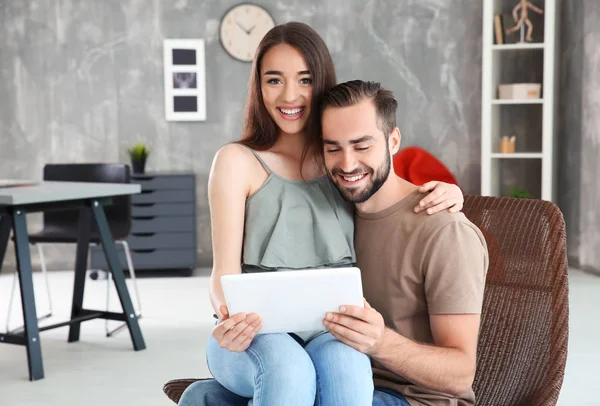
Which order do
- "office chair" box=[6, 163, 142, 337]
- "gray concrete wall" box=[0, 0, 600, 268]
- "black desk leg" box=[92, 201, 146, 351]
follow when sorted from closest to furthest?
"black desk leg" box=[92, 201, 146, 351], "office chair" box=[6, 163, 142, 337], "gray concrete wall" box=[0, 0, 600, 268]

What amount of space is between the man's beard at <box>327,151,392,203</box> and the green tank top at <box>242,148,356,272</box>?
82 mm

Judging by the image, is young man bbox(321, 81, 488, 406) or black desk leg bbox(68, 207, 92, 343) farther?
black desk leg bbox(68, 207, 92, 343)

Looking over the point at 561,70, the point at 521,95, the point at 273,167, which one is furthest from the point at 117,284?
the point at 561,70

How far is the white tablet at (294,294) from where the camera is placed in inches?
56.8

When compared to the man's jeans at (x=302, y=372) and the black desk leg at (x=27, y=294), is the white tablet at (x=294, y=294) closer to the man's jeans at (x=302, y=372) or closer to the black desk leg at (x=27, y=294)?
the man's jeans at (x=302, y=372)

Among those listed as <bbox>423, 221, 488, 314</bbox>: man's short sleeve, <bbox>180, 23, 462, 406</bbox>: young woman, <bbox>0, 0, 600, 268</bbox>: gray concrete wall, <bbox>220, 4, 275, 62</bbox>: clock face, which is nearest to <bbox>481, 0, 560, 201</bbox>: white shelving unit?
<bbox>0, 0, 600, 268</bbox>: gray concrete wall

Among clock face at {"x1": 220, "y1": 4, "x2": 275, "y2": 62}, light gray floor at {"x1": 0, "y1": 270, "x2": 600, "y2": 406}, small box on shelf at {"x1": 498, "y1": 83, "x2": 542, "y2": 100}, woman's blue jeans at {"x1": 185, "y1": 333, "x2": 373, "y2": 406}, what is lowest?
light gray floor at {"x1": 0, "y1": 270, "x2": 600, "y2": 406}

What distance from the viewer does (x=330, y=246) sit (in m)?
1.78

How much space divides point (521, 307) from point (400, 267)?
0.33 m

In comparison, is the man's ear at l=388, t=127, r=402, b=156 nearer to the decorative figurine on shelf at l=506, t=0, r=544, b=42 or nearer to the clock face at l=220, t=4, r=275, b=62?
the decorative figurine on shelf at l=506, t=0, r=544, b=42

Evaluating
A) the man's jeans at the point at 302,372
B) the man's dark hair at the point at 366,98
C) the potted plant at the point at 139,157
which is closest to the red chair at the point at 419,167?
the potted plant at the point at 139,157

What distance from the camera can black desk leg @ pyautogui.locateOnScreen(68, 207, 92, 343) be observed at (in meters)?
4.04

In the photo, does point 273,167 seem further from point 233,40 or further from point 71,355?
point 233,40

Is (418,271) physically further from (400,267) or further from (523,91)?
(523,91)
